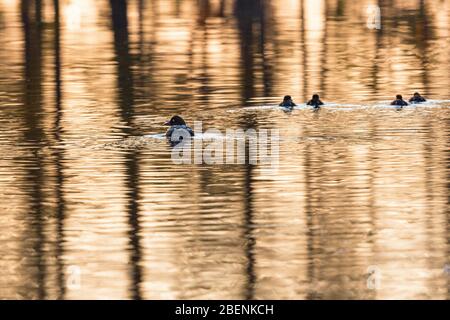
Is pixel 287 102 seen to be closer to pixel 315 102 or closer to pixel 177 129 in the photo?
pixel 315 102

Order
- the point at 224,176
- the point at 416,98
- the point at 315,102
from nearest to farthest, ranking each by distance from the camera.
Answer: the point at 224,176 < the point at 315,102 < the point at 416,98

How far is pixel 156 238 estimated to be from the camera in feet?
67.1

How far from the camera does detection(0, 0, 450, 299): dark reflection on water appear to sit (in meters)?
18.6

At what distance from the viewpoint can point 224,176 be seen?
24.9 metres

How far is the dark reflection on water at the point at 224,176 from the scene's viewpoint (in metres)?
18.6

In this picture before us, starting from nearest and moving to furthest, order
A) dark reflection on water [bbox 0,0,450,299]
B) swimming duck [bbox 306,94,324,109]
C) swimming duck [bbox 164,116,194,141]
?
1. dark reflection on water [bbox 0,0,450,299]
2. swimming duck [bbox 164,116,194,141]
3. swimming duck [bbox 306,94,324,109]

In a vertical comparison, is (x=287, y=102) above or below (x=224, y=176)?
above

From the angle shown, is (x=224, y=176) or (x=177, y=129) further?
(x=177, y=129)

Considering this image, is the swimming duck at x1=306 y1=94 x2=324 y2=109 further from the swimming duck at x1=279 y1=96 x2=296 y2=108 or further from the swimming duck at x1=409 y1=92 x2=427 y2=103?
the swimming duck at x1=409 y1=92 x2=427 y2=103

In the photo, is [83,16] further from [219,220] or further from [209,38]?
[219,220]

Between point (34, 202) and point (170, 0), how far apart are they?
1835 inches

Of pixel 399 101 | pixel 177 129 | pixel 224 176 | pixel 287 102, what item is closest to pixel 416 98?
pixel 399 101

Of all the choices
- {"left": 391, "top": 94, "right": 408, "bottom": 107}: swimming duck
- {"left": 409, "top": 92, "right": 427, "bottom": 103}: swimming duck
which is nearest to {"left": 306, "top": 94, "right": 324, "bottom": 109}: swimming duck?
{"left": 391, "top": 94, "right": 408, "bottom": 107}: swimming duck

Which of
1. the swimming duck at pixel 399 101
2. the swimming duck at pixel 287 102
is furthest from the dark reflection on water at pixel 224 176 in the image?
the swimming duck at pixel 399 101
